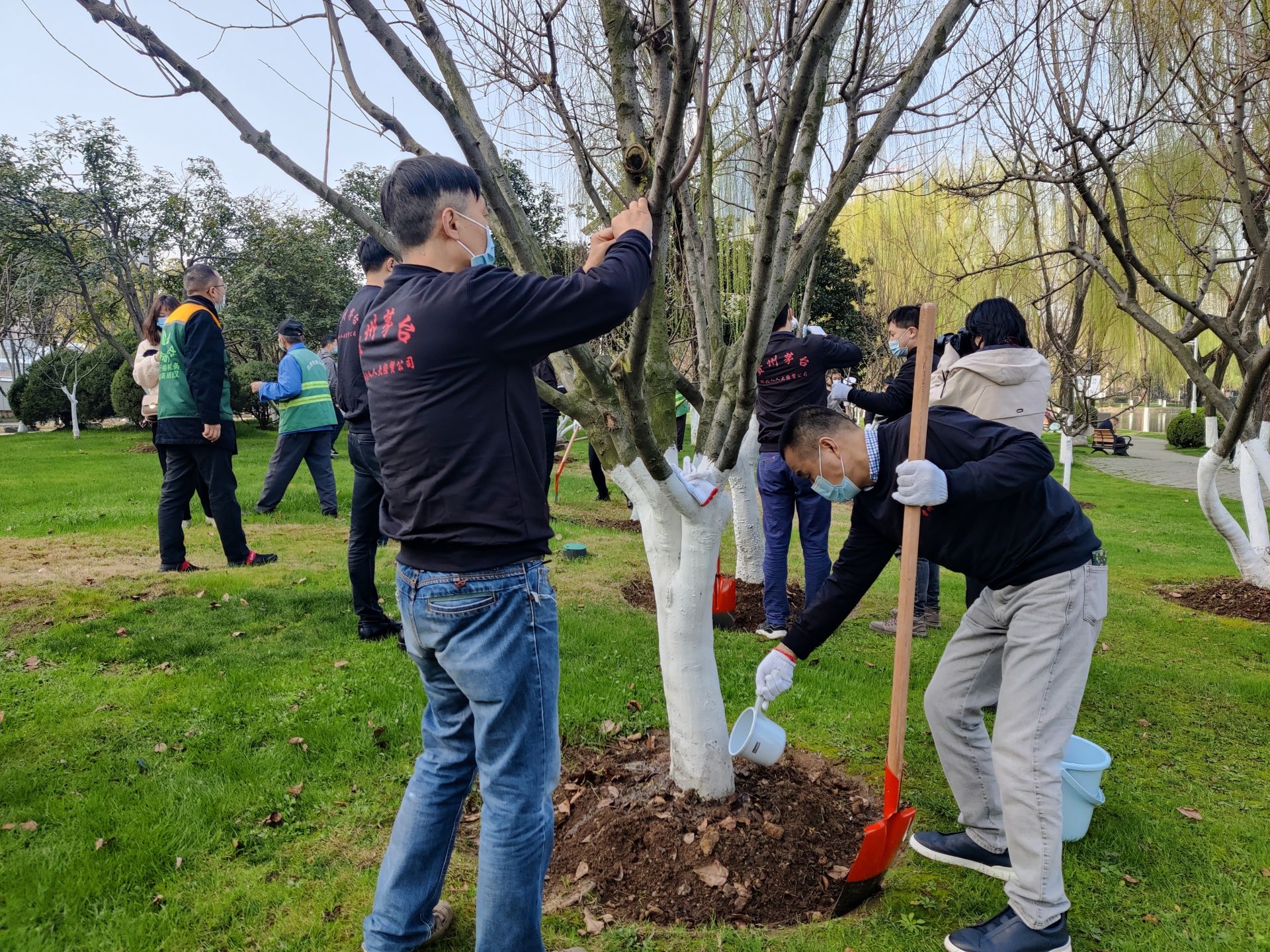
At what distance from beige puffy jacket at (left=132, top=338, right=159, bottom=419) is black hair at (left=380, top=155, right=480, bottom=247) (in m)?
6.48

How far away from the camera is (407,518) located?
2.02 metres

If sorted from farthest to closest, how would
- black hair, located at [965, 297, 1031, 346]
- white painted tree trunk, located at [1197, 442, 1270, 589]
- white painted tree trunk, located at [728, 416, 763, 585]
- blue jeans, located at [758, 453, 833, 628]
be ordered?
Result: white painted tree trunk, located at [1197, 442, 1270, 589], white painted tree trunk, located at [728, 416, 763, 585], blue jeans, located at [758, 453, 833, 628], black hair, located at [965, 297, 1031, 346]

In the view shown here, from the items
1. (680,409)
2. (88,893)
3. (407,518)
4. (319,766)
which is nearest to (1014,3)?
(407,518)

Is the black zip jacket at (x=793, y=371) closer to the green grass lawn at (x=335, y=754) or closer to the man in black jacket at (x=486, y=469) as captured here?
the green grass lawn at (x=335, y=754)

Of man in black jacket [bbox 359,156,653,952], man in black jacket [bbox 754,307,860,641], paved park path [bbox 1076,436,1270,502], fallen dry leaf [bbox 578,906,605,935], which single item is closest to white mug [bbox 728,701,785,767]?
fallen dry leaf [bbox 578,906,605,935]

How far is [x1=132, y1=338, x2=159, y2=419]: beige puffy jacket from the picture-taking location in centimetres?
732

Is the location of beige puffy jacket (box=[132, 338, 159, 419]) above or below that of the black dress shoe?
above

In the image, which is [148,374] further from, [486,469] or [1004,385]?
[1004,385]

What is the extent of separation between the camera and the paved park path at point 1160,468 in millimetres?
17844

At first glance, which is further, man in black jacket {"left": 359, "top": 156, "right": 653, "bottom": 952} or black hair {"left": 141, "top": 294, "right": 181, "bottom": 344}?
black hair {"left": 141, "top": 294, "right": 181, "bottom": 344}

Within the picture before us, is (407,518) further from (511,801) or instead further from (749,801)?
(749,801)

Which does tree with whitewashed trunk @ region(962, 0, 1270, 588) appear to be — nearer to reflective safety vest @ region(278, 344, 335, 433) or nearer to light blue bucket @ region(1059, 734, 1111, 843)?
light blue bucket @ region(1059, 734, 1111, 843)

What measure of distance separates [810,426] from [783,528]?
2813 mm

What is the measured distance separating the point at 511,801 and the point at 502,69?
131 inches
